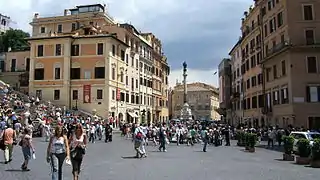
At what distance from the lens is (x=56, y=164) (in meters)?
11.0

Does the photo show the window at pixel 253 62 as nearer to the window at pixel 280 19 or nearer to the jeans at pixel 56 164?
the window at pixel 280 19

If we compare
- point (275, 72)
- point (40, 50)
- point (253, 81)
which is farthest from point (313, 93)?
point (40, 50)

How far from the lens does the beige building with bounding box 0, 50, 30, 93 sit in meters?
61.1

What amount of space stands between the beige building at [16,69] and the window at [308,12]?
4301 centimetres

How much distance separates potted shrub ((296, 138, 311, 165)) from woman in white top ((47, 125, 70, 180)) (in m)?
12.3

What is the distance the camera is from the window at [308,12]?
1596 inches

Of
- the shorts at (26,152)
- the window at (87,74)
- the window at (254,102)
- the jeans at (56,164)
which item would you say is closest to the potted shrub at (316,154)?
the jeans at (56,164)

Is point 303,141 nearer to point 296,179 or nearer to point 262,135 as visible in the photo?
point 296,179

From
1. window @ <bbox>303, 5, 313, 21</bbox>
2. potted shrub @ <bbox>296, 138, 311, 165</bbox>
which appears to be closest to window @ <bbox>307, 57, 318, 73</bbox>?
window @ <bbox>303, 5, 313, 21</bbox>

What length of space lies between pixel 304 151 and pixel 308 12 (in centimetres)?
2655

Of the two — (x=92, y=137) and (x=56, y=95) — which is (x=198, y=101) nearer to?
(x=56, y=95)

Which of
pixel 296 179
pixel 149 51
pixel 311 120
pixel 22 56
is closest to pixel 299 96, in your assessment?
pixel 311 120

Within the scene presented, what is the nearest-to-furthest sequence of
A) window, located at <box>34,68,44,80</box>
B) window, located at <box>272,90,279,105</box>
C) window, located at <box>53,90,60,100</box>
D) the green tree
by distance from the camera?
1. window, located at <box>272,90,279,105</box>
2. window, located at <box>53,90,60,100</box>
3. window, located at <box>34,68,44,80</box>
4. the green tree

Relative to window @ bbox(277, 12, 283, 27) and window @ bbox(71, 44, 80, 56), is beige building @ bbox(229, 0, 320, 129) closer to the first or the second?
window @ bbox(277, 12, 283, 27)
